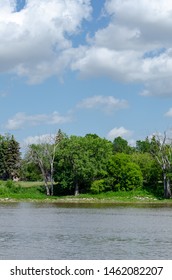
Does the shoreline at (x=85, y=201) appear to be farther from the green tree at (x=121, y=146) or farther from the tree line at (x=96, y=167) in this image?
the green tree at (x=121, y=146)

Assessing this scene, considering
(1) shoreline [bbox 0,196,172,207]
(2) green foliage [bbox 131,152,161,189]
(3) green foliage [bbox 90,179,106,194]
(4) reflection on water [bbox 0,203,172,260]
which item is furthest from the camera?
(2) green foliage [bbox 131,152,161,189]

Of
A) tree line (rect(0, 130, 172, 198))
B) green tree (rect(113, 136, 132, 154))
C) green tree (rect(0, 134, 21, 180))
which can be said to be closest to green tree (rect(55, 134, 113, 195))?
tree line (rect(0, 130, 172, 198))

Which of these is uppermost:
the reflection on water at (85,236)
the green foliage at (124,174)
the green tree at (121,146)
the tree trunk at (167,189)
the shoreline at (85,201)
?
the green tree at (121,146)

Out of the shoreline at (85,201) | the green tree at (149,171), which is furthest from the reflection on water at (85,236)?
the green tree at (149,171)

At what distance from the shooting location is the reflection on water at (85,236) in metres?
30.4

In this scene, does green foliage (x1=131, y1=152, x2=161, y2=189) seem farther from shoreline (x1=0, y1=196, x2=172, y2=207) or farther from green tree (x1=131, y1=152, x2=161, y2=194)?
shoreline (x1=0, y1=196, x2=172, y2=207)

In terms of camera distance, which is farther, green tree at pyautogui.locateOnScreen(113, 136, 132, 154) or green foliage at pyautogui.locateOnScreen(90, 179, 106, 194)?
green tree at pyautogui.locateOnScreen(113, 136, 132, 154)

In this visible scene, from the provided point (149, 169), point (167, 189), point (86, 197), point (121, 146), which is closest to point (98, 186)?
point (86, 197)

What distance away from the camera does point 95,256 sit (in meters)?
29.7

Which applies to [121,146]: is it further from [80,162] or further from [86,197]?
[86,197]

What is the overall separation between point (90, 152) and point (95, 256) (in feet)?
210

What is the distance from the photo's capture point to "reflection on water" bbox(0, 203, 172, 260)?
30406 mm

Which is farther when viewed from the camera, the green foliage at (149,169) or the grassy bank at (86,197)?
the green foliage at (149,169)
